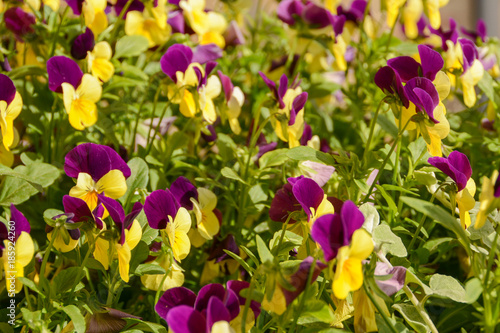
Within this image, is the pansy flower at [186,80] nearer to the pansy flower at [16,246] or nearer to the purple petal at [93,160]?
the purple petal at [93,160]

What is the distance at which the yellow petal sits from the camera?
0.81 metres

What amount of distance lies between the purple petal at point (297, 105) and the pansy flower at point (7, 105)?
1.42 feet

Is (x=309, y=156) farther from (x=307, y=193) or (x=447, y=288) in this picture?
(x=447, y=288)

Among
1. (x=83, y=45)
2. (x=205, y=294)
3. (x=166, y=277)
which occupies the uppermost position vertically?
(x=83, y=45)

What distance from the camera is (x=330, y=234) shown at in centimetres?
64

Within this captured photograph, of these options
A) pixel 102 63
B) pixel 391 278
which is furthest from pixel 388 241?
pixel 102 63

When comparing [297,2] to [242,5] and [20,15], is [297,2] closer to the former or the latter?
[242,5]

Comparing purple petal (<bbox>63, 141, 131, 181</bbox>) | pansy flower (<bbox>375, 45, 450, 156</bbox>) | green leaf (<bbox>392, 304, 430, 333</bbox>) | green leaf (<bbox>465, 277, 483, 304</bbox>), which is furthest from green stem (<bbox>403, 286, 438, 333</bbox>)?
purple petal (<bbox>63, 141, 131, 181</bbox>)

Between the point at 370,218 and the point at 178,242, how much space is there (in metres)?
0.27

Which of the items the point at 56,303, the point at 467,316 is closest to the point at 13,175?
the point at 56,303

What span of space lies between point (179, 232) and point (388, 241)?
0.28 meters

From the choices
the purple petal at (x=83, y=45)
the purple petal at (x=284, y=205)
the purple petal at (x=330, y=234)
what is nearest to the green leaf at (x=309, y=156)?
the purple petal at (x=284, y=205)

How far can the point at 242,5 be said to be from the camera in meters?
1.83

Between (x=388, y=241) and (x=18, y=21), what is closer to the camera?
(x=388, y=241)
